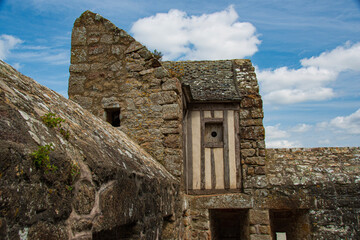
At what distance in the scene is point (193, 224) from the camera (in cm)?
672

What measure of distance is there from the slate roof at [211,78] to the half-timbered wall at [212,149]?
0.25 meters

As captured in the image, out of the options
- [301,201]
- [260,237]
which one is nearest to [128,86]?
[260,237]

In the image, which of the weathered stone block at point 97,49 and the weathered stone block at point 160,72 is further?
the weathered stone block at point 97,49

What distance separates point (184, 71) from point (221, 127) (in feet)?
6.72

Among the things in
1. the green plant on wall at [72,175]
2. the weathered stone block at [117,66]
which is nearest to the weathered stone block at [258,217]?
the weathered stone block at [117,66]

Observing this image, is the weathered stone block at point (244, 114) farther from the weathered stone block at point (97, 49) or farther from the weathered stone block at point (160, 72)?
the weathered stone block at point (97, 49)

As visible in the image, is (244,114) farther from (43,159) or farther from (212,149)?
(43,159)

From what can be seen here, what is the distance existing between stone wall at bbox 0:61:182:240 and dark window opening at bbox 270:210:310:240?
5706 mm

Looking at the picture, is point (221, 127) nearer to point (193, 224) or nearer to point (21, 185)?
point (193, 224)

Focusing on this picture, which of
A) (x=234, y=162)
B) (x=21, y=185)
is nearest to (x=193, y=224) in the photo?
(x=234, y=162)

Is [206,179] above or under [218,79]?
under

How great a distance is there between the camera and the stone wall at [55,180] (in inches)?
52.8

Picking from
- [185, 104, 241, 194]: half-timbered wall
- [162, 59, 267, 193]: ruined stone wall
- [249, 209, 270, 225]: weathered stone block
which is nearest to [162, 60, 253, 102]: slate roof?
[162, 59, 267, 193]: ruined stone wall

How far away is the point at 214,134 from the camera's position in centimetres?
752
